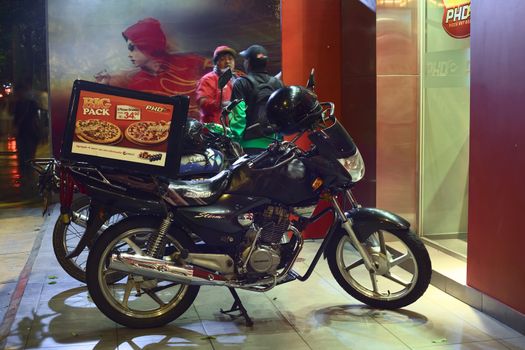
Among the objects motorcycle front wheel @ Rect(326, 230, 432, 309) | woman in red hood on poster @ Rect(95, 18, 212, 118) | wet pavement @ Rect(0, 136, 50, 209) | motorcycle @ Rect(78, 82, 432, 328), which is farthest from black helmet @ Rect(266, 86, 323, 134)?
wet pavement @ Rect(0, 136, 50, 209)

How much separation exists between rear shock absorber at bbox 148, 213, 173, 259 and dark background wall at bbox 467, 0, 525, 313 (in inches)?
88.0

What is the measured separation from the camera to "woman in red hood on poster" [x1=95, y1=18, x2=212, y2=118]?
8.73 metres

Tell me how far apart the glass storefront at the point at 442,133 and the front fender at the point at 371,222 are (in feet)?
5.40

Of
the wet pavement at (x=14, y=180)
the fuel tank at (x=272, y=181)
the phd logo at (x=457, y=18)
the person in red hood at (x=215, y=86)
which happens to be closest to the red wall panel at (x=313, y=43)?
the person in red hood at (x=215, y=86)

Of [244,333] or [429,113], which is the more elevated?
[429,113]

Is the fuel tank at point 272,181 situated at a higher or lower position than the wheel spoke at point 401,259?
higher

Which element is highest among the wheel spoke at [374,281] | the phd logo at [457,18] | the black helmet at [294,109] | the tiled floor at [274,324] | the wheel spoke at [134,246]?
the phd logo at [457,18]

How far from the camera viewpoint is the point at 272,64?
8.31m

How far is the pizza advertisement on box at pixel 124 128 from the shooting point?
432 cm

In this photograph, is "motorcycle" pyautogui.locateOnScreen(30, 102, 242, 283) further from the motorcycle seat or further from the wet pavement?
the wet pavement

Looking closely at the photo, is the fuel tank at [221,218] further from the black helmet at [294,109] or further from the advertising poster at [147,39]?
the advertising poster at [147,39]

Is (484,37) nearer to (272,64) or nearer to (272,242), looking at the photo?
(272,242)

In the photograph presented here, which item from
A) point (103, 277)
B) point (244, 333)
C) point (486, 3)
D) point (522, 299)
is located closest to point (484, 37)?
point (486, 3)

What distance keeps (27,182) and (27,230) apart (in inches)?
137
